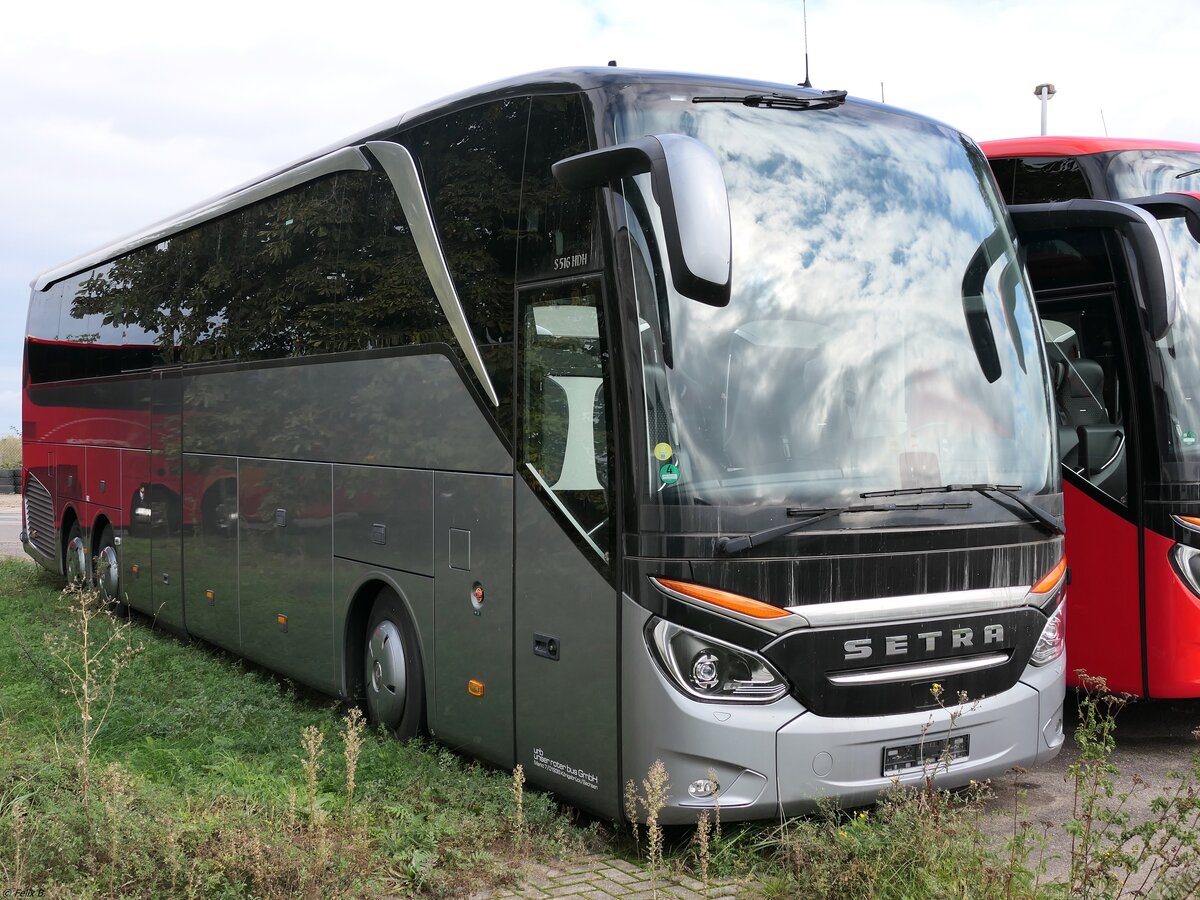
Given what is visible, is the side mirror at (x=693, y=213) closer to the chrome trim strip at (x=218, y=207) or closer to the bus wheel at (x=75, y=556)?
the chrome trim strip at (x=218, y=207)

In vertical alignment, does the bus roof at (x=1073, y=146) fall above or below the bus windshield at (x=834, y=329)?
above

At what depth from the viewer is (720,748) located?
513 centimetres

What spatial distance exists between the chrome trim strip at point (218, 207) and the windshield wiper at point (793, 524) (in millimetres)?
3826

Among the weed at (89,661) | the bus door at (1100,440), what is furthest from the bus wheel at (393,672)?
the bus door at (1100,440)

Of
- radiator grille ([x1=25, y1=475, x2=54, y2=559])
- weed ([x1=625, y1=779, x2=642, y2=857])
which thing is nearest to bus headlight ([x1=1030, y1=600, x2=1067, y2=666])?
weed ([x1=625, y1=779, x2=642, y2=857])

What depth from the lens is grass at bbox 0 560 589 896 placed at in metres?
4.50

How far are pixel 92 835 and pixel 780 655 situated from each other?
2700 millimetres

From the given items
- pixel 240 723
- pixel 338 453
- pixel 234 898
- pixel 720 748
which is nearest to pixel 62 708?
pixel 240 723

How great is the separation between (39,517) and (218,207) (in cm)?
730

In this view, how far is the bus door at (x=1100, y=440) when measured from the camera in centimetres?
730

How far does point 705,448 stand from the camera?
5.18m

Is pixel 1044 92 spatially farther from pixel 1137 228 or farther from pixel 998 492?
pixel 998 492

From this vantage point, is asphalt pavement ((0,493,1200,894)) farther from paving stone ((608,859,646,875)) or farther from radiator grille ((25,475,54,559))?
radiator grille ((25,475,54,559))

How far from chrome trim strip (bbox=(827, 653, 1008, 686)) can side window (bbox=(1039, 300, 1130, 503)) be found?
2137mm
